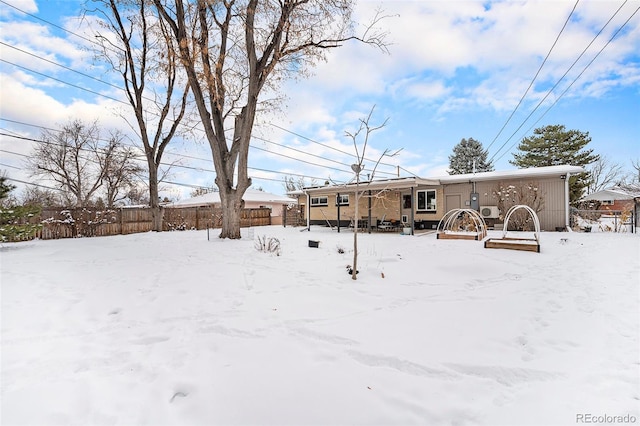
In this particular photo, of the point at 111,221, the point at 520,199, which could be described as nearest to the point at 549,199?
the point at 520,199

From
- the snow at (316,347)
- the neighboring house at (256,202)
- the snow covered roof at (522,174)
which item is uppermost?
the snow covered roof at (522,174)

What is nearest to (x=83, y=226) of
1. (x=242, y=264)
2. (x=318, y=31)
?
(x=242, y=264)

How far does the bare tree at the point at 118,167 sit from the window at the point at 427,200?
21040mm

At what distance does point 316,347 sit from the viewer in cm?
260

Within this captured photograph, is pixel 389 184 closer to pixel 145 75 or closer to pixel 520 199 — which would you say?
pixel 520 199

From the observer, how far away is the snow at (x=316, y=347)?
182 cm

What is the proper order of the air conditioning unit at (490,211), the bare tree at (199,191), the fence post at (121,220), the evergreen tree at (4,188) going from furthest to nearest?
the bare tree at (199,191), the fence post at (121,220), the air conditioning unit at (490,211), the evergreen tree at (4,188)

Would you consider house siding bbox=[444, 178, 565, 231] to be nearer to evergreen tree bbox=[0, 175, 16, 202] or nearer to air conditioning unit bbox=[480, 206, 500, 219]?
air conditioning unit bbox=[480, 206, 500, 219]

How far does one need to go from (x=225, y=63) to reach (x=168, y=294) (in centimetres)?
988

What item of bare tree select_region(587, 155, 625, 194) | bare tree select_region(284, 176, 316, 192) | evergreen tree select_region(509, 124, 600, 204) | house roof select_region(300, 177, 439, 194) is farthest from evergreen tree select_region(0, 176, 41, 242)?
bare tree select_region(587, 155, 625, 194)

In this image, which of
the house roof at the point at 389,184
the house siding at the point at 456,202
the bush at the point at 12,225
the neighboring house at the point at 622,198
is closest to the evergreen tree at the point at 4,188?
the bush at the point at 12,225

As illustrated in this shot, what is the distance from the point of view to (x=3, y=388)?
76.4 inches

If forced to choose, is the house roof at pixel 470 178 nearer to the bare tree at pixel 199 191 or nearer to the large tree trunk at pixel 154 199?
the large tree trunk at pixel 154 199

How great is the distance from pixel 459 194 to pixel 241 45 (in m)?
12.3
